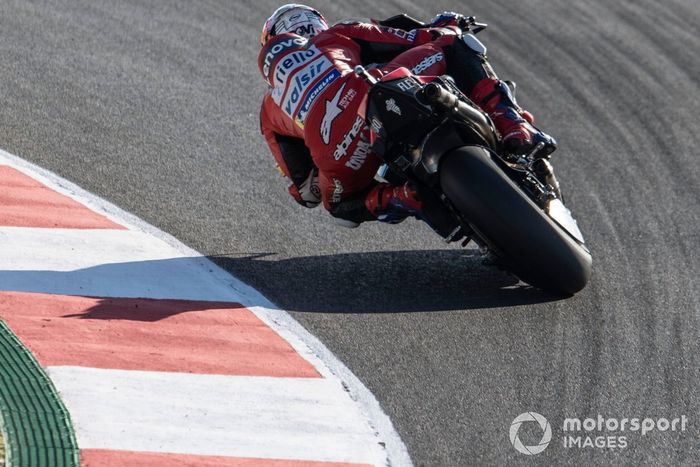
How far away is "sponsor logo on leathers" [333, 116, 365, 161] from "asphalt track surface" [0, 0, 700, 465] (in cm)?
65

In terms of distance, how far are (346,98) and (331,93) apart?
11 cm

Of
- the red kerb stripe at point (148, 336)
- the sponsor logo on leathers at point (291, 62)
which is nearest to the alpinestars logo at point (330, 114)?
the sponsor logo on leathers at point (291, 62)

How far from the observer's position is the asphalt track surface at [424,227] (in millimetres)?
5367

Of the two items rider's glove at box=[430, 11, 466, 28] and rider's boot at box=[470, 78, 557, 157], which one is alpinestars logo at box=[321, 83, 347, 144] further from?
rider's glove at box=[430, 11, 466, 28]

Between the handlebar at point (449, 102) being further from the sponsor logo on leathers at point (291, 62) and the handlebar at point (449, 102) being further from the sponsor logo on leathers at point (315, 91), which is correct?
the sponsor logo on leathers at point (291, 62)

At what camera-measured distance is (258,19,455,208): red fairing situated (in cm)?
649

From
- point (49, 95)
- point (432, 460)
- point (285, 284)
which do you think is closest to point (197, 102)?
point (49, 95)

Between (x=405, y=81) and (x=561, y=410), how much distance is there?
6.47ft

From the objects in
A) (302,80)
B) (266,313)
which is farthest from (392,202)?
(266,313)

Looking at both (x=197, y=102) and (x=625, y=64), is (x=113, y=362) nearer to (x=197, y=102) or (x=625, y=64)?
(x=197, y=102)

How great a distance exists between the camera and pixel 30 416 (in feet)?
15.1

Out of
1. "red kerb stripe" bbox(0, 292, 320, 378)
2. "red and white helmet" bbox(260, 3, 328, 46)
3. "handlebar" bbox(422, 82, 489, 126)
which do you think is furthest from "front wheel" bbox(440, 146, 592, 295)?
"red and white helmet" bbox(260, 3, 328, 46)

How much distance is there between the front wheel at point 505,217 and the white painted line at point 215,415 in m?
1.18

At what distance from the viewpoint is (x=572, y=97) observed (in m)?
10.2
